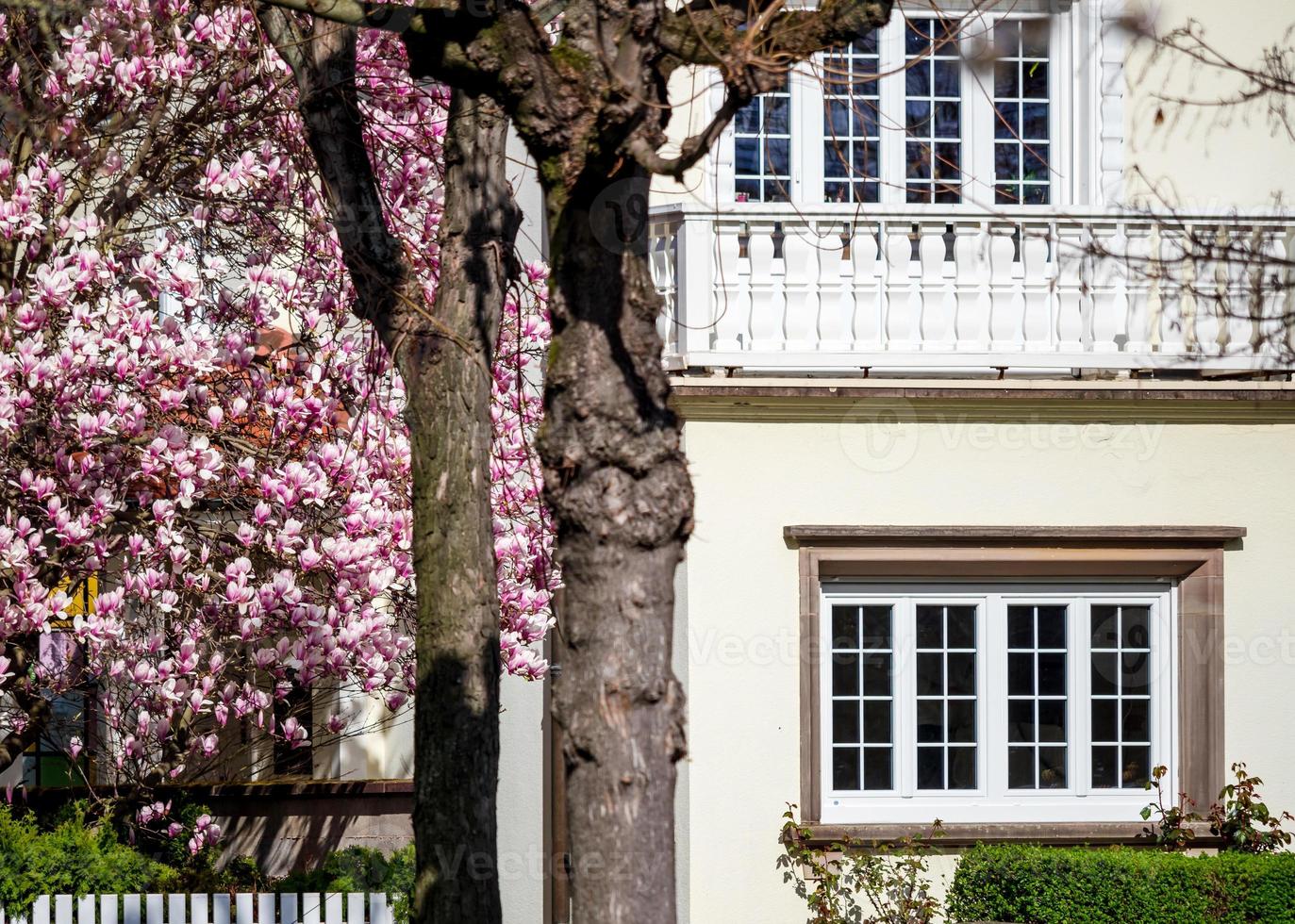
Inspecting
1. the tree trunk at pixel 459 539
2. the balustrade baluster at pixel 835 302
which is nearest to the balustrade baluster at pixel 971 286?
the balustrade baluster at pixel 835 302

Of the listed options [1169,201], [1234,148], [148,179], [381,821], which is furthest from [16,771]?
[1234,148]

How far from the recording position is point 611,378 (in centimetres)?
320

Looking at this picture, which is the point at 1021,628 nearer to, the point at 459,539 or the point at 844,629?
the point at 844,629

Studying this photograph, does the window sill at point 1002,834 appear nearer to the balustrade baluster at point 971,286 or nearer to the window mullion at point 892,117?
the balustrade baluster at point 971,286

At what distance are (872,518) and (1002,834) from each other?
2.13 m

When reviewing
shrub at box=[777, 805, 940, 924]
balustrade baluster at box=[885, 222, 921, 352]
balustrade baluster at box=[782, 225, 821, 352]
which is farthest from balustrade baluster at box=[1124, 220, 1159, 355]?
shrub at box=[777, 805, 940, 924]

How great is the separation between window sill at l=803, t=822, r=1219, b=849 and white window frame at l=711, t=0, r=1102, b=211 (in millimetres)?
4106

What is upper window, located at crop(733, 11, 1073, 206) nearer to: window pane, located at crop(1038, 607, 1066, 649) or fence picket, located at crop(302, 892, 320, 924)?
window pane, located at crop(1038, 607, 1066, 649)

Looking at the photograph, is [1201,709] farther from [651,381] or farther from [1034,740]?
[651,381]

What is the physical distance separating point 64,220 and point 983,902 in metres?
6.38

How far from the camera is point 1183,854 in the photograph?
8.47 meters

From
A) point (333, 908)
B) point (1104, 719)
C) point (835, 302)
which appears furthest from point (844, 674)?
point (333, 908)

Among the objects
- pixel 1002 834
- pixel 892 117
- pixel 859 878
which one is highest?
pixel 892 117

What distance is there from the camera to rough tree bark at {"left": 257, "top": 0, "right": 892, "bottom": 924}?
304cm
